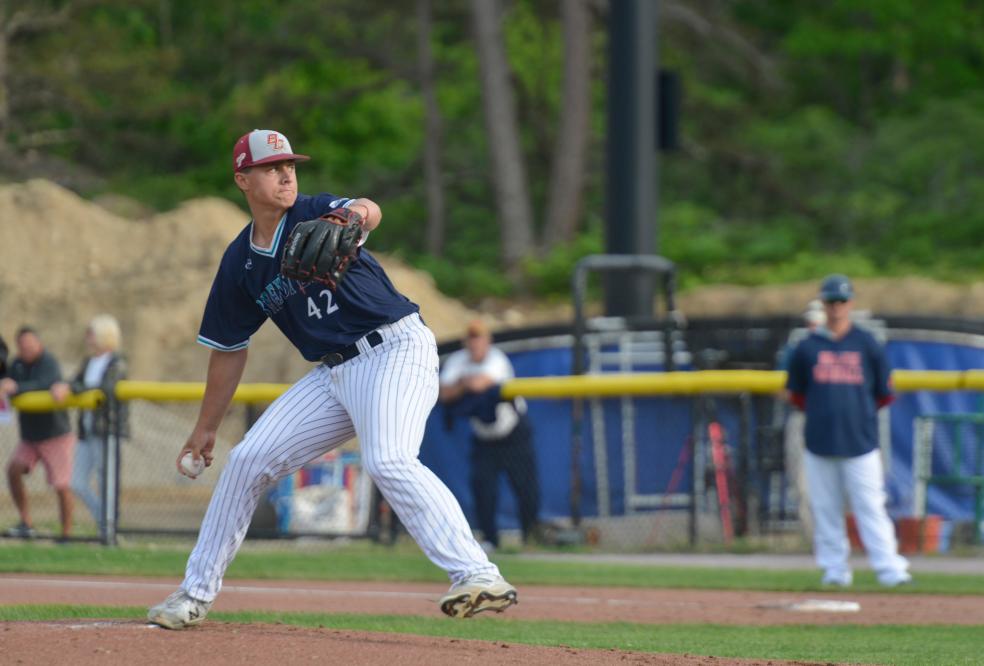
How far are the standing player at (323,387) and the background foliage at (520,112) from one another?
23.0 m

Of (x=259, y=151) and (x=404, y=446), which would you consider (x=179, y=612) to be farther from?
(x=259, y=151)

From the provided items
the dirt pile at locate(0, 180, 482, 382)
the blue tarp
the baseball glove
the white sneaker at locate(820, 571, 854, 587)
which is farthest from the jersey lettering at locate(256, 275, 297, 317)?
the dirt pile at locate(0, 180, 482, 382)

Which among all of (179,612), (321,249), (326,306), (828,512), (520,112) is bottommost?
(179,612)

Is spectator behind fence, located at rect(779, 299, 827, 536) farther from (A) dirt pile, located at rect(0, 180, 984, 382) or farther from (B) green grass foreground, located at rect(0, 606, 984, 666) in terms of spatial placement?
(A) dirt pile, located at rect(0, 180, 984, 382)

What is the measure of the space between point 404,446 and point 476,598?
63 centimetres

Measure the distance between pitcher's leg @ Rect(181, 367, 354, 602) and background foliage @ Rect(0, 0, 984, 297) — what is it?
22.9 meters

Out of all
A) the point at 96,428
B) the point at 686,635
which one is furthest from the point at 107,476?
the point at 686,635

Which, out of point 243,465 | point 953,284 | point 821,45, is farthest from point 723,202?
point 243,465

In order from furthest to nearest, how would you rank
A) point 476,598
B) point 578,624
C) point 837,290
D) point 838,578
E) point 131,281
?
point 131,281
point 838,578
point 837,290
point 578,624
point 476,598

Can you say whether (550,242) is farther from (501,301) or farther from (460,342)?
(460,342)

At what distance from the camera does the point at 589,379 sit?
14.2 metres

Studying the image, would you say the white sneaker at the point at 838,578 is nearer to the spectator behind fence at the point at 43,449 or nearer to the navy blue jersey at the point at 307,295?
the navy blue jersey at the point at 307,295

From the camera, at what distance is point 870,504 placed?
10.5 meters

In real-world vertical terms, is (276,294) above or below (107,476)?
above
